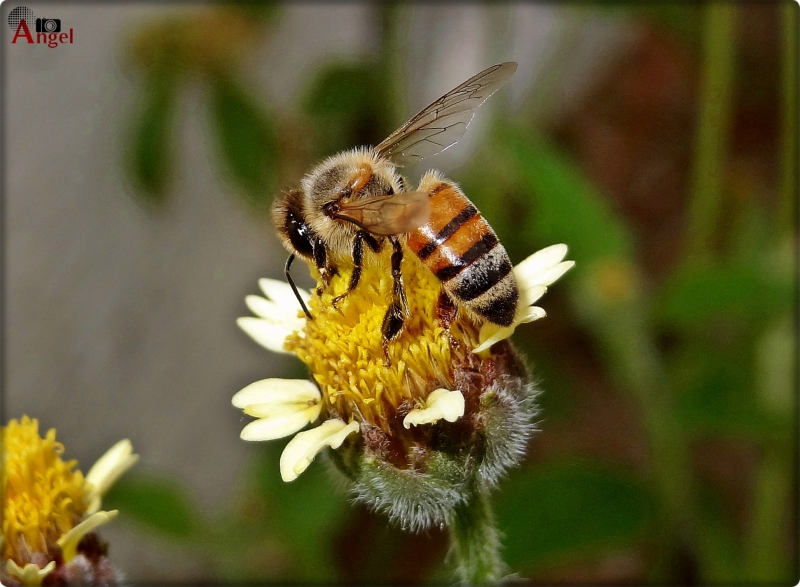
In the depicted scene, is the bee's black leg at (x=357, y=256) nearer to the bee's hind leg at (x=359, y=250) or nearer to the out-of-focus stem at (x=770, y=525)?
the bee's hind leg at (x=359, y=250)

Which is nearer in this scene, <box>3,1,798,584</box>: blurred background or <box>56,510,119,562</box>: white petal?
<box>56,510,119,562</box>: white petal

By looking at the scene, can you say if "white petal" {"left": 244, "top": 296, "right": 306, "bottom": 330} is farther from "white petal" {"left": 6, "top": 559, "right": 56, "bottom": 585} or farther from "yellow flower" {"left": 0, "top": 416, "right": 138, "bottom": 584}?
"white petal" {"left": 6, "top": 559, "right": 56, "bottom": 585}

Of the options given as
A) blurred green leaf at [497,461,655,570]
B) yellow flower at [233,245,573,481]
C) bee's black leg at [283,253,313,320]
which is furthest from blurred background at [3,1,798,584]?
yellow flower at [233,245,573,481]

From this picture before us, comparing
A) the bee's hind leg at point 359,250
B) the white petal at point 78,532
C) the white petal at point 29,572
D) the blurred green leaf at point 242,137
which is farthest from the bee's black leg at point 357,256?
the blurred green leaf at point 242,137

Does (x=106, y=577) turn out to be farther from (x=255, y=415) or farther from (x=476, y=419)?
(x=476, y=419)

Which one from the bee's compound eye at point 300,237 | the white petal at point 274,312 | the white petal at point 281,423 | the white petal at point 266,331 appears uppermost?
the bee's compound eye at point 300,237

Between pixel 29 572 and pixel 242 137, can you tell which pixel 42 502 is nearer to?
pixel 29 572
